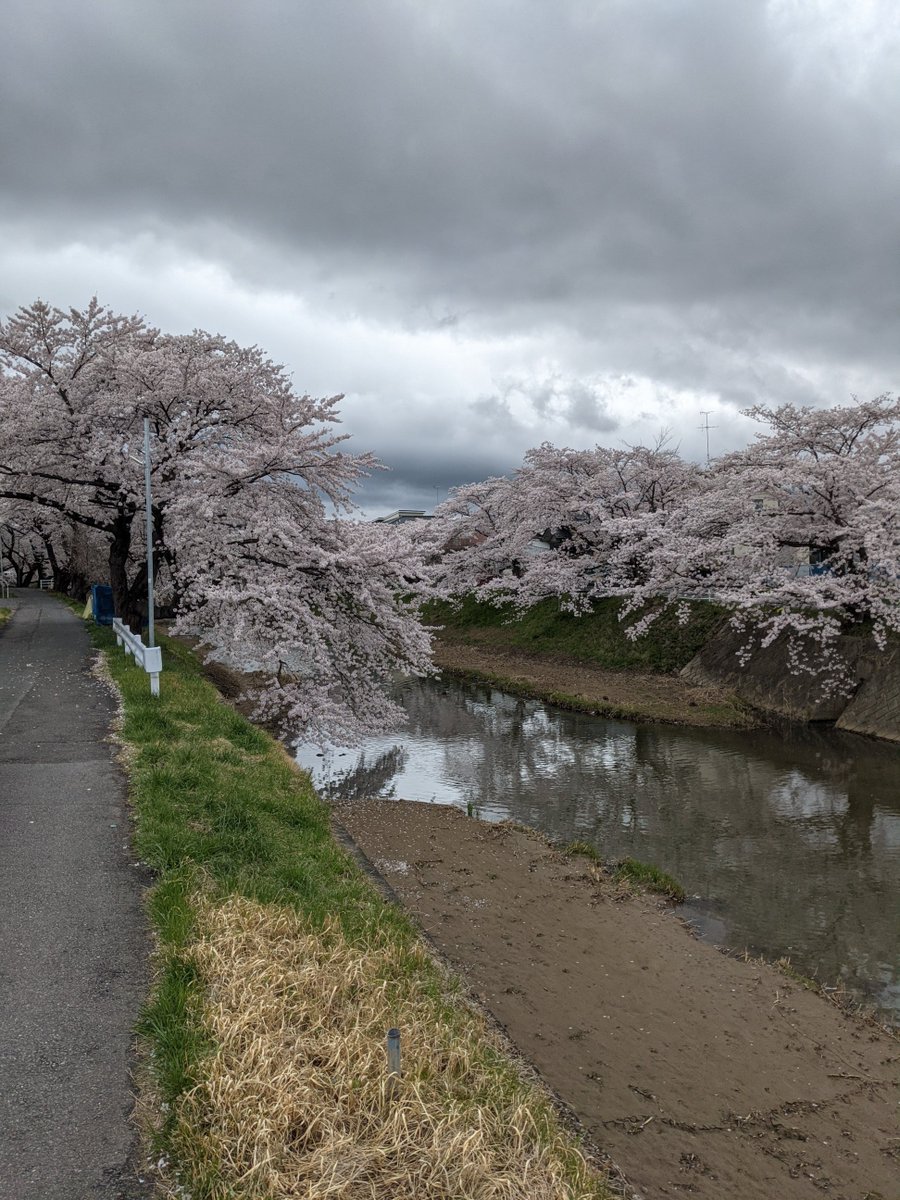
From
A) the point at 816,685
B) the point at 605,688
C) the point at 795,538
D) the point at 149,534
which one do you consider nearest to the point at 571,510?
the point at 605,688

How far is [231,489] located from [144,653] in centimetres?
411

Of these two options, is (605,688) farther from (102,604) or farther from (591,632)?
(102,604)

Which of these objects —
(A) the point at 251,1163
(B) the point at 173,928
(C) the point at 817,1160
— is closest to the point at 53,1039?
(B) the point at 173,928

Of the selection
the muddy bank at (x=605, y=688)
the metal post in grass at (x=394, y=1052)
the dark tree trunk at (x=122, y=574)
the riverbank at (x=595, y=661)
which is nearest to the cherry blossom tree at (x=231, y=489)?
the dark tree trunk at (x=122, y=574)

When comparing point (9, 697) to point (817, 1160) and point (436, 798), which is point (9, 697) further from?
point (817, 1160)

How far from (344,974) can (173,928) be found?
1.28 meters

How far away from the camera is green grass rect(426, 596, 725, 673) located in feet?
91.8

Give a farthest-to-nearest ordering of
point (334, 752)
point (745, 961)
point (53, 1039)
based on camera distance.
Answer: point (334, 752)
point (745, 961)
point (53, 1039)

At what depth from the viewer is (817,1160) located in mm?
5359

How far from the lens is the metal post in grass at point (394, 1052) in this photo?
3.84 meters

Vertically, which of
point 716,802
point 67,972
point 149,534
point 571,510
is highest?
point 571,510

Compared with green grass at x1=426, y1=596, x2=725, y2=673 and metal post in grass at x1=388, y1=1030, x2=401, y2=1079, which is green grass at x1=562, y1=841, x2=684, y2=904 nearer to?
metal post in grass at x1=388, y1=1030, x2=401, y2=1079

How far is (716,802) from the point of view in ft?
48.0

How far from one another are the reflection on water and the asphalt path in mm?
6660
